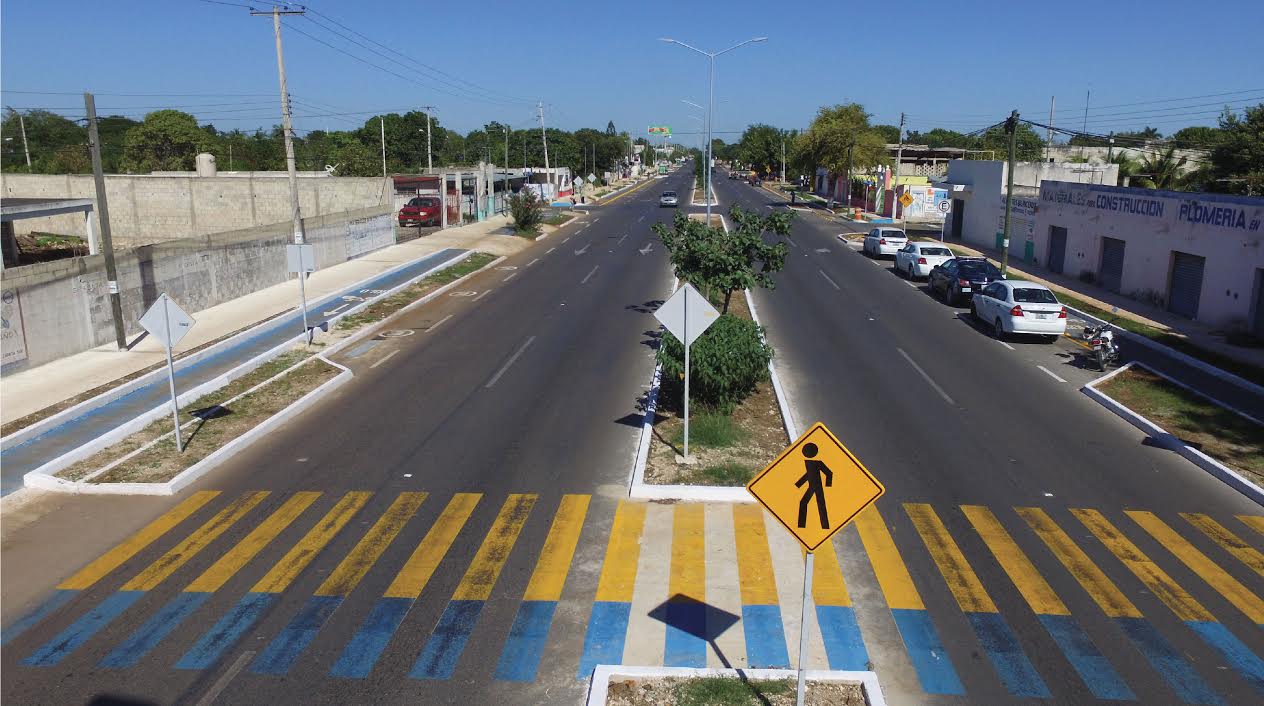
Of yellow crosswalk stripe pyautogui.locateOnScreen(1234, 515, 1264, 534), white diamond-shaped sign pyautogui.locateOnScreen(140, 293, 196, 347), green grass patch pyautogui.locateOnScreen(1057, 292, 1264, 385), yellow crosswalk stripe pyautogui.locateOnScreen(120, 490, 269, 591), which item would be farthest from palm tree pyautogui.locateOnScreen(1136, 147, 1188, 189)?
yellow crosswalk stripe pyautogui.locateOnScreen(120, 490, 269, 591)

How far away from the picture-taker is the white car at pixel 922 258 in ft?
112

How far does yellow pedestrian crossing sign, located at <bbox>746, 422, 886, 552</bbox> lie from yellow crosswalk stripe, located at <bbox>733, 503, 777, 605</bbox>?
2.92 metres

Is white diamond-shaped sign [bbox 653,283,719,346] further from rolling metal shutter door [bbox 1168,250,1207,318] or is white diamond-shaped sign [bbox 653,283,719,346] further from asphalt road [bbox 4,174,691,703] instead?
rolling metal shutter door [bbox 1168,250,1207,318]

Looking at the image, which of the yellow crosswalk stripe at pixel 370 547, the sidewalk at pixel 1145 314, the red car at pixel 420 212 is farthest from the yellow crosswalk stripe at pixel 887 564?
the red car at pixel 420 212

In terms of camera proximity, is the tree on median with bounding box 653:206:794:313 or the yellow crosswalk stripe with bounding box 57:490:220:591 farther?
the tree on median with bounding box 653:206:794:313

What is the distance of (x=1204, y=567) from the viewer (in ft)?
34.5

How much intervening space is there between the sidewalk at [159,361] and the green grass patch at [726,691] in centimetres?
1094

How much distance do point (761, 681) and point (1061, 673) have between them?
2.85 m

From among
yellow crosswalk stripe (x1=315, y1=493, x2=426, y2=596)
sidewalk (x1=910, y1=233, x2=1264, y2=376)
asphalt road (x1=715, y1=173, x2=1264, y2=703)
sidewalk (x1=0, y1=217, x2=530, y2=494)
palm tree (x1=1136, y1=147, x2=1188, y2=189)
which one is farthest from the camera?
palm tree (x1=1136, y1=147, x2=1188, y2=189)

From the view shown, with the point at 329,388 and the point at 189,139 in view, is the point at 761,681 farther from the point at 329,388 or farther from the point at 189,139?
the point at 189,139

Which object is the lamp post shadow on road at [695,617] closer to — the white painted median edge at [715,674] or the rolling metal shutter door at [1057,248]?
the white painted median edge at [715,674]

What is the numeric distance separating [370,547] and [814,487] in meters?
6.28

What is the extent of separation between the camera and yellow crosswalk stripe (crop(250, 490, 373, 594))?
10.0 metres

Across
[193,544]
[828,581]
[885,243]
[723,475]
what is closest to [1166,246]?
[885,243]
